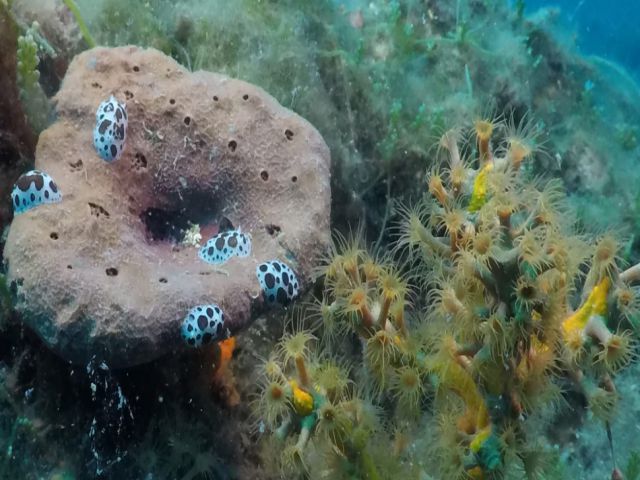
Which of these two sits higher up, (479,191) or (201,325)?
(479,191)

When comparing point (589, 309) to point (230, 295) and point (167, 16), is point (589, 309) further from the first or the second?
point (167, 16)

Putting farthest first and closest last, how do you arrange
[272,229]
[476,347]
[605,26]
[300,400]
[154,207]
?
[605,26], [154,207], [272,229], [476,347], [300,400]

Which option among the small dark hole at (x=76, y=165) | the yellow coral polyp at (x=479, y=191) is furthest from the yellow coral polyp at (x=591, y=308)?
the small dark hole at (x=76, y=165)

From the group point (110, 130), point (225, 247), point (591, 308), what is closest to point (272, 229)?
point (225, 247)

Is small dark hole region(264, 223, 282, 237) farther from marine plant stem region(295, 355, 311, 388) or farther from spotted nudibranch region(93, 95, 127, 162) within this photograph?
spotted nudibranch region(93, 95, 127, 162)

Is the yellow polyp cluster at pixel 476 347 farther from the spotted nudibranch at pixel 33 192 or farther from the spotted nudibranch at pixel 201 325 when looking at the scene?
the spotted nudibranch at pixel 33 192

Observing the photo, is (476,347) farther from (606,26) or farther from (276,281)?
(606,26)
